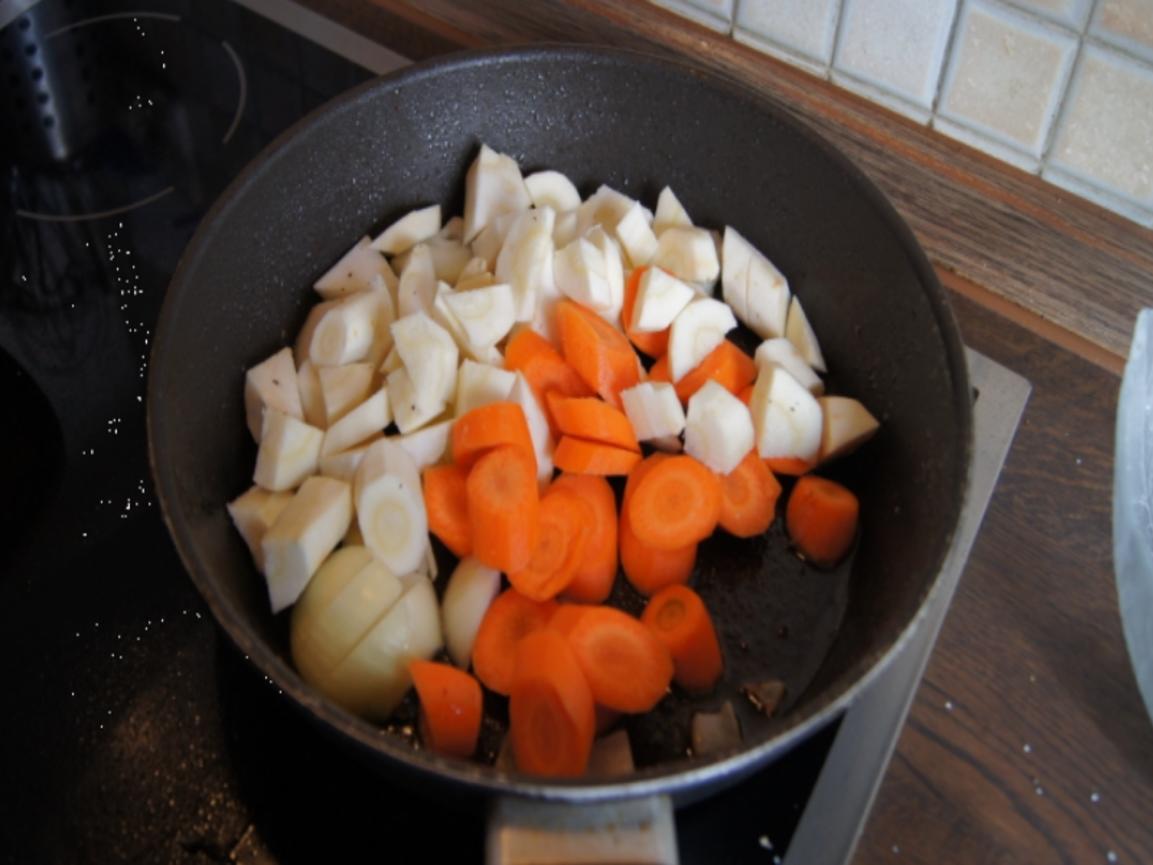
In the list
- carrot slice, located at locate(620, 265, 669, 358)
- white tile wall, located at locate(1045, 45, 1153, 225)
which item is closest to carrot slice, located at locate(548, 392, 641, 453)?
carrot slice, located at locate(620, 265, 669, 358)

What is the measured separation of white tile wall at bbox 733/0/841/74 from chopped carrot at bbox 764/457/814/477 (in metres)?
0.41

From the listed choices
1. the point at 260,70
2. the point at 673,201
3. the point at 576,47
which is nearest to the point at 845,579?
the point at 673,201

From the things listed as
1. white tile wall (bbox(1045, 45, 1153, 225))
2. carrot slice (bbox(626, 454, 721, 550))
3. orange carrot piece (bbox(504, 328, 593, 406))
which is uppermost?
white tile wall (bbox(1045, 45, 1153, 225))

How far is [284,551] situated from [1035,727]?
1.91ft

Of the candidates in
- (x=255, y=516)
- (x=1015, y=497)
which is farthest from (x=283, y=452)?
(x=1015, y=497)

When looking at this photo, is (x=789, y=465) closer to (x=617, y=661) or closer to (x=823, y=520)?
(x=823, y=520)

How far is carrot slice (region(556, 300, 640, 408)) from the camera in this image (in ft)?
3.20

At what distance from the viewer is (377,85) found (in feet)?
3.27

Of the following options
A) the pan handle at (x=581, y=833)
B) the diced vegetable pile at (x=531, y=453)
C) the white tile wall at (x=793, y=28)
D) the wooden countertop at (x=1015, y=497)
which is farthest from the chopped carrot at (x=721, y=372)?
the pan handle at (x=581, y=833)

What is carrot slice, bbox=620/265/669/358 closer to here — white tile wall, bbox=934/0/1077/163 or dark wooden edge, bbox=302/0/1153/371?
dark wooden edge, bbox=302/0/1153/371

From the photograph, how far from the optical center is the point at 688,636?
2.73ft

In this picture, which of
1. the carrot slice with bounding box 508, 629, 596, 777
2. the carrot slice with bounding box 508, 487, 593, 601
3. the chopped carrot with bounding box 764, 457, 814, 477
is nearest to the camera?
the carrot slice with bounding box 508, 629, 596, 777

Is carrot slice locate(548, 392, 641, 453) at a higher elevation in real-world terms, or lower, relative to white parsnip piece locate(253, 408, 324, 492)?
higher

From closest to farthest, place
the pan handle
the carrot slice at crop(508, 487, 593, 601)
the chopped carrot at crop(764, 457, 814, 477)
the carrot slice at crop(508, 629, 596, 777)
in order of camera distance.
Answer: the pan handle
the carrot slice at crop(508, 629, 596, 777)
the carrot slice at crop(508, 487, 593, 601)
the chopped carrot at crop(764, 457, 814, 477)
